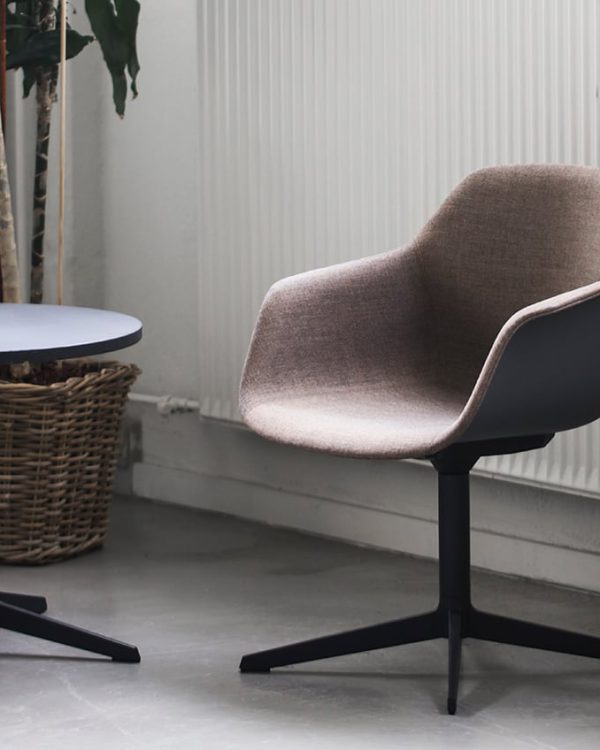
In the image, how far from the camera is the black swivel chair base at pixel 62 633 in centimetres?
251

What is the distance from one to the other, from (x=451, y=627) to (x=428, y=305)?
0.57 meters

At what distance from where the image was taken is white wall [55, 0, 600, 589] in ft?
9.61

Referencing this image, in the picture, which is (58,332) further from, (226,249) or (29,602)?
(226,249)

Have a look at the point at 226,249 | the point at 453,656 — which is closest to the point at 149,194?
the point at 226,249

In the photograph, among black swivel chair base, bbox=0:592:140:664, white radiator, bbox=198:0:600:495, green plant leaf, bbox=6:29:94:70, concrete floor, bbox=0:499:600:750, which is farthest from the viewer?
green plant leaf, bbox=6:29:94:70

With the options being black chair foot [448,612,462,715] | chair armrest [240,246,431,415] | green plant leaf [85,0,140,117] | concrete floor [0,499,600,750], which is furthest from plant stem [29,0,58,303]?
black chair foot [448,612,462,715]

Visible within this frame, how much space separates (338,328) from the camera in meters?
2.51

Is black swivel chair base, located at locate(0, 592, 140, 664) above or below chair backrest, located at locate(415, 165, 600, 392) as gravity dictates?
below

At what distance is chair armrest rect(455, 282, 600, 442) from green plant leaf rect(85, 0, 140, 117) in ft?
4.60

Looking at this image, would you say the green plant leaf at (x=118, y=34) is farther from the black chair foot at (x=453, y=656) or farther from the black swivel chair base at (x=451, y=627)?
the black chair foot at (x=453, y=656)

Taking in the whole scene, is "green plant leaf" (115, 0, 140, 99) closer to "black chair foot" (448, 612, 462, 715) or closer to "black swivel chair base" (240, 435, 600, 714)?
"black swivel chair base" (240, 435, 600, 714)

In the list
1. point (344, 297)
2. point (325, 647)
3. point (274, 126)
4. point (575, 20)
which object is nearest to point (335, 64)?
point (274, 126)

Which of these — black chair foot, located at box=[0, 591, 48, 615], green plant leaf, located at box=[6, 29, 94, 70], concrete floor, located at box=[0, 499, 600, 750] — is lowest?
concrete floor, located at box=[0, 499, 600, 750]

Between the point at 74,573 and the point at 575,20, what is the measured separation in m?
1.47
